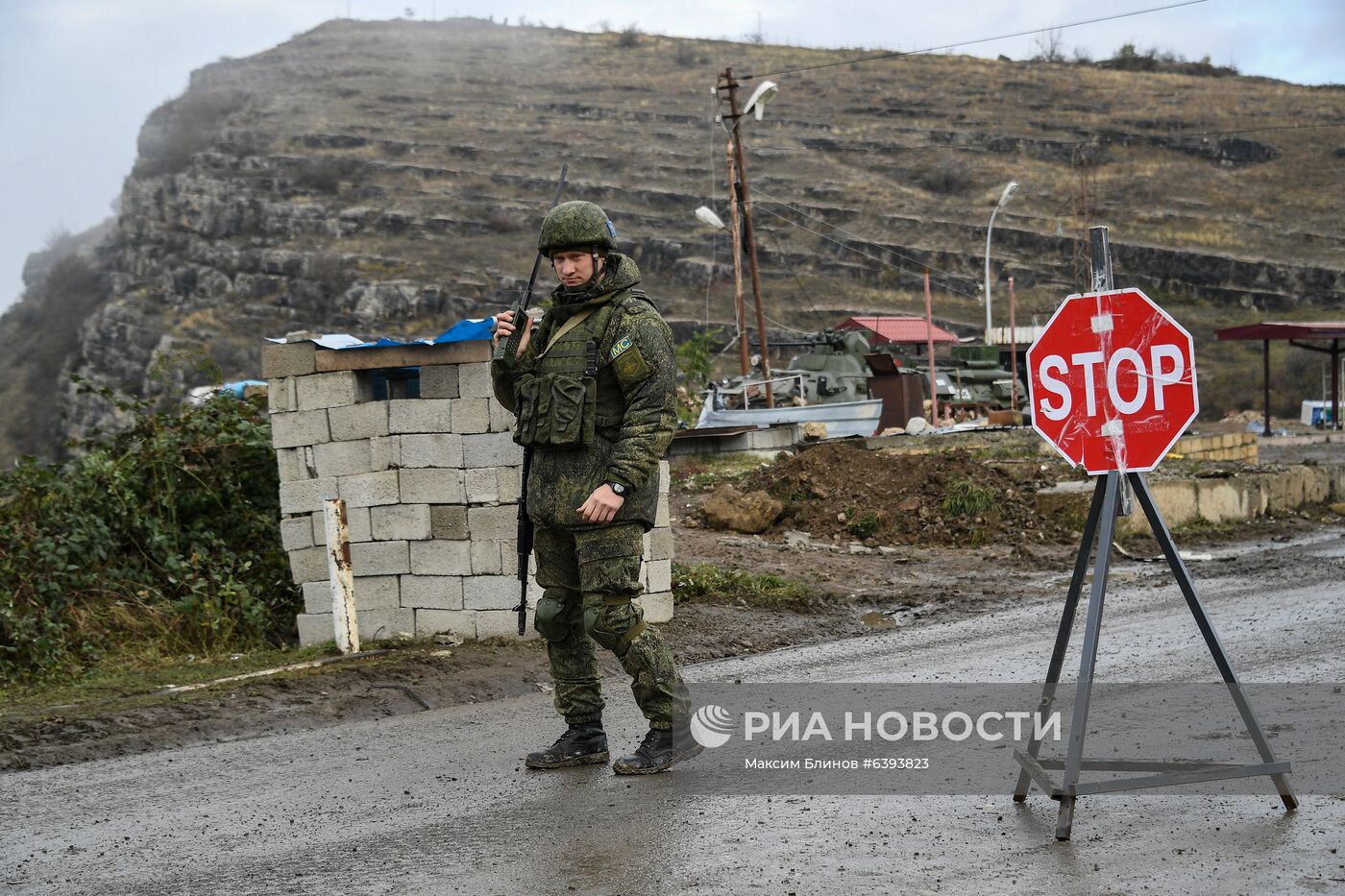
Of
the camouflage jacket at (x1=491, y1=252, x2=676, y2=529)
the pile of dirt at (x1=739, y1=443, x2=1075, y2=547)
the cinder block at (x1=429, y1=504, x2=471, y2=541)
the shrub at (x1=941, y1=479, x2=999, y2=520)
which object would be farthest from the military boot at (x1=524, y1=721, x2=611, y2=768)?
the shrub at (x1=941, y1=479, x2=999, y2=520)

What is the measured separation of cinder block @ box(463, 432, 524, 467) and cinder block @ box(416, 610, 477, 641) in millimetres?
1008

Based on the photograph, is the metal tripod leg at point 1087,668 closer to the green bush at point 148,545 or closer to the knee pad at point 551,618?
the knee pad at point 551,618

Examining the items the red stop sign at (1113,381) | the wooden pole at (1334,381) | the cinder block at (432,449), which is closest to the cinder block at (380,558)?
the cinder block at (432,449)

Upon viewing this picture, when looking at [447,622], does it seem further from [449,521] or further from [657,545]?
[657,545]

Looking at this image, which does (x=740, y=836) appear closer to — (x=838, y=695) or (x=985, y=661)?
(x=838, y=695)

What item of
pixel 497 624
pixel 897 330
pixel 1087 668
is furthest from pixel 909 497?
pixel 897 330

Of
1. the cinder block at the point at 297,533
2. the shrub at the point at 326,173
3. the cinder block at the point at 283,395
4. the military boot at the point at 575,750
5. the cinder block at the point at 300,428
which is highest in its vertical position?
the shrub at the point at 326,173

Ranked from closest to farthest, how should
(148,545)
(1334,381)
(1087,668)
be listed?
1. (1087,668)
2. (148,545)
3. (1334,381)

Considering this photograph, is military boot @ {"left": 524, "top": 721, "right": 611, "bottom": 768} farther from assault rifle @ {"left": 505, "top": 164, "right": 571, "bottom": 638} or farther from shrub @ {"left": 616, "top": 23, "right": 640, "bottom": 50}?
shrub @ {"left": 616, "top": 23, "right": 640, "bottom": 50}

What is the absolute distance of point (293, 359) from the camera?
9961 millimetres

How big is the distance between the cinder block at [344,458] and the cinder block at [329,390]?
0.28 meters

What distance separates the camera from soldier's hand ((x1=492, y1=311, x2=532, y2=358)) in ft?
18.9

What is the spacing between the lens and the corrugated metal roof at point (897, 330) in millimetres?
44434

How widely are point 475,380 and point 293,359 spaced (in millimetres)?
1483
